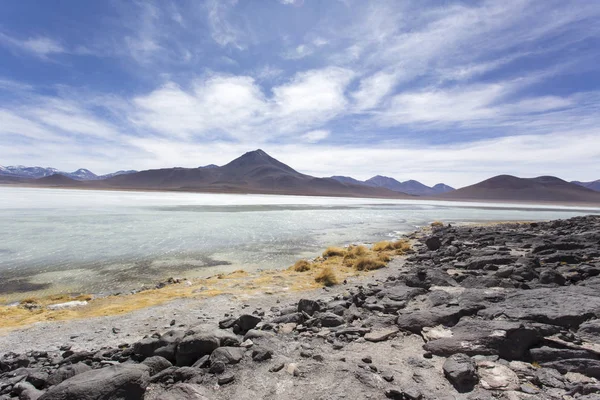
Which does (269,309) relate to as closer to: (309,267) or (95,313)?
(95,313)

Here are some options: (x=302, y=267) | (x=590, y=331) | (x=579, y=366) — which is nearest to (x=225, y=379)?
(x=579, y=366)

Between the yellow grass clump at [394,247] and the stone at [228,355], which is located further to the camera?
the yellow grass clump at [394,247]

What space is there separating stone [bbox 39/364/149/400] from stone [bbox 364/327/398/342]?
10.6ft

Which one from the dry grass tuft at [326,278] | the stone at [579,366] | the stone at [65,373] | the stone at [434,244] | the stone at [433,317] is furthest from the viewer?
the stone at [434,244]

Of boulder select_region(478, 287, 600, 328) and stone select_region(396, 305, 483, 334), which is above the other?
boulder select_region(478, 287, 600, 328)

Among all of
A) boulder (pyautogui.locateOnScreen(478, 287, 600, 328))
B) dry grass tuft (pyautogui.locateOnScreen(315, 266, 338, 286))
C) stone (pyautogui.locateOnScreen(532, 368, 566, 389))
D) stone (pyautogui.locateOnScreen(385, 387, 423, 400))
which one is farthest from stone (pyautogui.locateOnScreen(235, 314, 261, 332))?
dry grass tuft (pyautogui.locateOnScreen(315, 266, 338, 286))

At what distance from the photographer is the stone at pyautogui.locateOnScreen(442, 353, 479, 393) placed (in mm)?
3613

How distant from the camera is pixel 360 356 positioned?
455cm

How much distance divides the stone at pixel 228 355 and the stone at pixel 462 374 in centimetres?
265

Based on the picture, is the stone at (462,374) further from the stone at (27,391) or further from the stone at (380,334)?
the stone at (27,391)

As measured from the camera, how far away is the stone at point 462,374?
361cm

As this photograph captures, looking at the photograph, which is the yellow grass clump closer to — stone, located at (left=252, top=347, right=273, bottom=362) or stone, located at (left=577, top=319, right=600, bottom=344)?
stone, located at (left=577, top=319, right=600, bottom=344)

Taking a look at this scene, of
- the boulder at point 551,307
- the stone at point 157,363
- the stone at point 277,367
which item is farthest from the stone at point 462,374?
the stone at point 157,363

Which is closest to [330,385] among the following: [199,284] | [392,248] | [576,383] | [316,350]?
[316,350]
